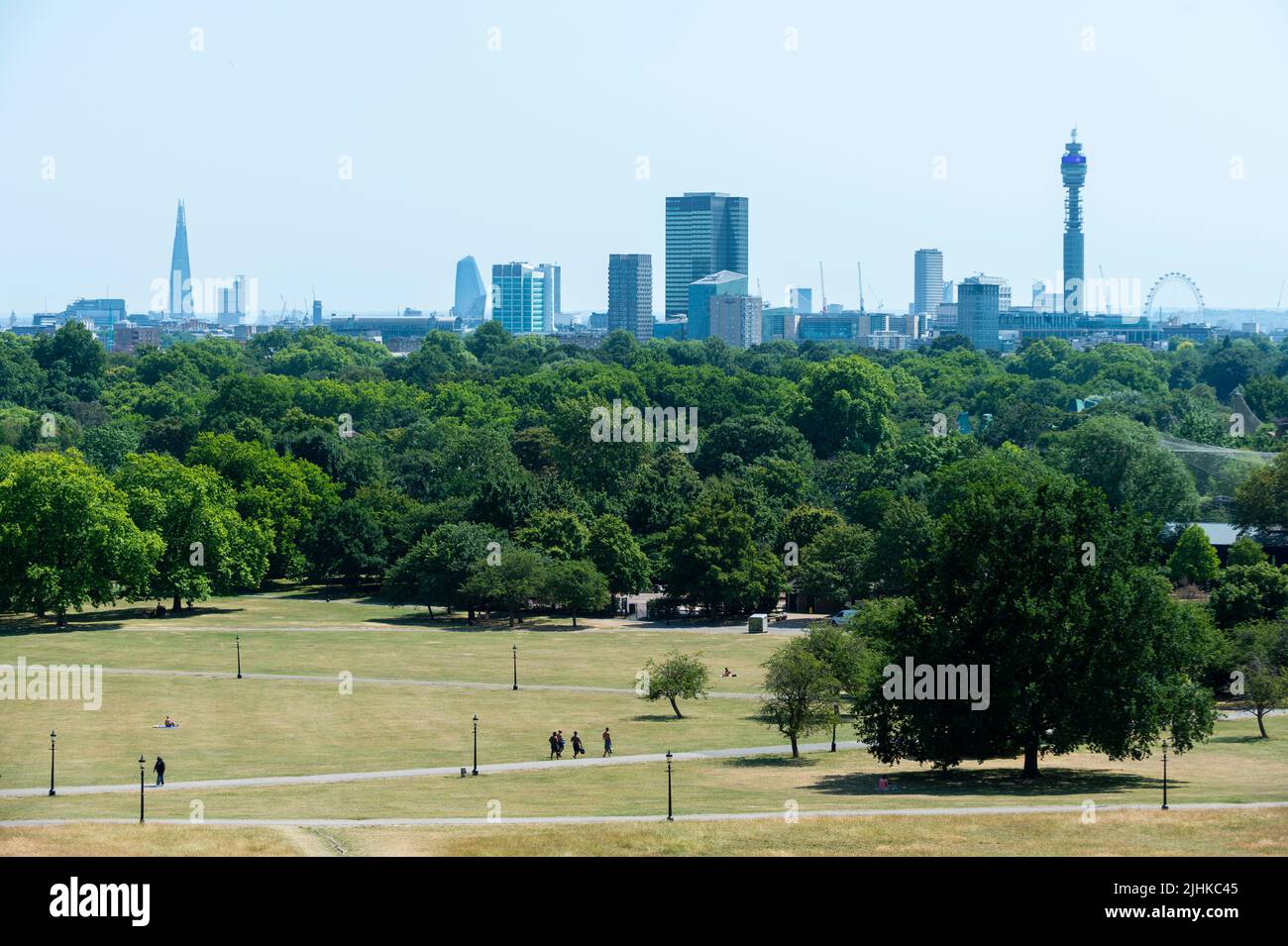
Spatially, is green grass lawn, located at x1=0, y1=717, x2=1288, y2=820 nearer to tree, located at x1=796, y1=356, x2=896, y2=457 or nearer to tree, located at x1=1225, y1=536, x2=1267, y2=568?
tree, located at x1=1225, y1=536, x2=1267, y2=568

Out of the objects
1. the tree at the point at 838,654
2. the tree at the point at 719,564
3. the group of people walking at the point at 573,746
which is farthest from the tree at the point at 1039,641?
the tree at the point at 719,564

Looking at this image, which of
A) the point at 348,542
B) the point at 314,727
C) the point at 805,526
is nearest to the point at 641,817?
the point at 314,727

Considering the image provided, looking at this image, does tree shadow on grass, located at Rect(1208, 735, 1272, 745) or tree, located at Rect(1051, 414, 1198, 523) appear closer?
tree shadow on grass, located at Rect(1208, 735, 1272, 745)

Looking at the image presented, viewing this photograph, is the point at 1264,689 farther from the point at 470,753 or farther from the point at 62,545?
the point at 62,545

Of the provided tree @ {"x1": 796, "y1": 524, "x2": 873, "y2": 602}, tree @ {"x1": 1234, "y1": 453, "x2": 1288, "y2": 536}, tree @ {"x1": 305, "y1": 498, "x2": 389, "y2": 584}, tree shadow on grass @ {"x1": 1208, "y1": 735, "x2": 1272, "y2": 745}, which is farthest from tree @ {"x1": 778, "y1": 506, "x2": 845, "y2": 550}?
tree shadow on grass @ {"x1": 1208, "y1": 735, "x2": 1272, "y2": 745}

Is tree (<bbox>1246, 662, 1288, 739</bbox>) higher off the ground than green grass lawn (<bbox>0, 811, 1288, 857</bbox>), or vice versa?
tree (<bbox>1246, 662, 1288, 739</bbox>)

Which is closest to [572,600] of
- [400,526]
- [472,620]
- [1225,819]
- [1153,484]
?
[472,620]

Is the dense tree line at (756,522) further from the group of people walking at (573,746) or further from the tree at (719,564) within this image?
the group of people walking at (573,746)

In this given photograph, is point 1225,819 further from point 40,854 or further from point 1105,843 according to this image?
point 40,854
